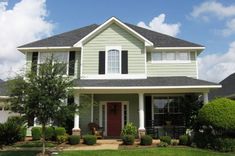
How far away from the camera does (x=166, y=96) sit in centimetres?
2223

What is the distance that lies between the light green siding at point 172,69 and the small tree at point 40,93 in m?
9.19

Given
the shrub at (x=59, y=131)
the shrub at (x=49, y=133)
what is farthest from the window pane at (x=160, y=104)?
the shrub at (x=49, y=133)

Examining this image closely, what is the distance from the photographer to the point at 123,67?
21.8 metres

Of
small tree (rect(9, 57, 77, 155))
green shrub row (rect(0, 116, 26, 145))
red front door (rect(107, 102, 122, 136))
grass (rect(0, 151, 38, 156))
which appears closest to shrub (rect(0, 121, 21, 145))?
green shrub row (rect(0, 116, 26, 145))

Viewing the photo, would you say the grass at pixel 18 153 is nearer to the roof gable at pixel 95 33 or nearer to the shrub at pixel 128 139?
the shrub at pixel 128 139

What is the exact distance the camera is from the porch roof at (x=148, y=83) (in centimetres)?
1920

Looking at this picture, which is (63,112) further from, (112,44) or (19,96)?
(112,44)

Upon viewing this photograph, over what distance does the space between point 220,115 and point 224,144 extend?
1456 mm

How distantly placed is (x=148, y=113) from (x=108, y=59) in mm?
4410

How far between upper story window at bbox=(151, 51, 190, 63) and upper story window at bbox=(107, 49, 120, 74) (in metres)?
2.65

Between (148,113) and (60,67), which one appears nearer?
(60,67)

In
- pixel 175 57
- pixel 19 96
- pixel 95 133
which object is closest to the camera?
pixel 19 96

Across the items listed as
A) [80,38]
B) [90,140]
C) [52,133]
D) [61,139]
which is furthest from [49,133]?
[80,38]

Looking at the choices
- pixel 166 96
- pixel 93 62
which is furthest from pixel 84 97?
pixel 166 96
